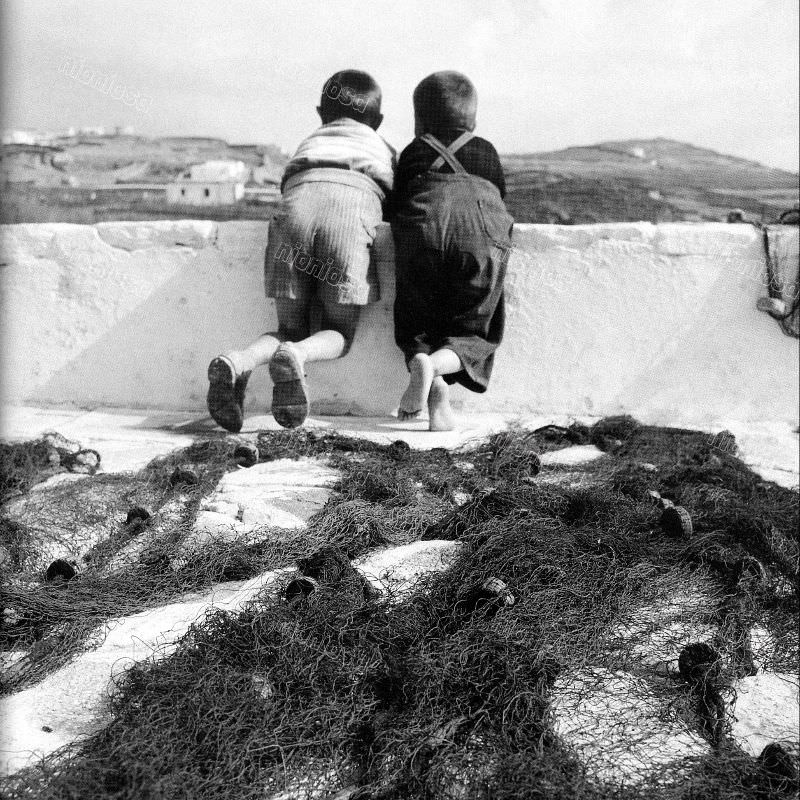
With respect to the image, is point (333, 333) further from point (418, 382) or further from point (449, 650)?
point (449, 650)

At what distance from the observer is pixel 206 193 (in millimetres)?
8430

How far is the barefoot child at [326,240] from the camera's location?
470 cm


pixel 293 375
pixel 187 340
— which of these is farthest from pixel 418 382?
pixel 187 340

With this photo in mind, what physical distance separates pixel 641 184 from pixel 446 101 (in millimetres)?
4083

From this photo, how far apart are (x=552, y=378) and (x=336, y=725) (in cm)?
350

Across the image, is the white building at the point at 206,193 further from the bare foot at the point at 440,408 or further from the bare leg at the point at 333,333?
the bare foot at the point at 440,408

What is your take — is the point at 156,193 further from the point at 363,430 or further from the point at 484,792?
the point at 484,792

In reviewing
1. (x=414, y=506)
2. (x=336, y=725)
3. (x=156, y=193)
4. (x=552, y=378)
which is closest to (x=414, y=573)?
(x=414, y=506)

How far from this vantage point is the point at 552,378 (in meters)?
5.35

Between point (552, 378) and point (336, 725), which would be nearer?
point (336, 725)

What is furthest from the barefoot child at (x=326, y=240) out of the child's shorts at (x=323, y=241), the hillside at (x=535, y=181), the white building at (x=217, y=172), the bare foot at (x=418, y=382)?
the white building at (x=217, y=172)

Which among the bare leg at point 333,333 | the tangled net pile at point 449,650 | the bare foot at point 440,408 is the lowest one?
the tangled net pile at point 449,650

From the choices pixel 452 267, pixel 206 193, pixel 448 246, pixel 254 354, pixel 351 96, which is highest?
pixel 351 96

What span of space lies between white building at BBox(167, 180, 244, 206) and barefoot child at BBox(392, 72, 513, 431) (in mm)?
3485
